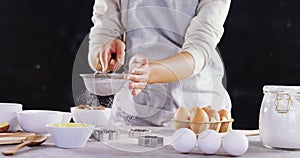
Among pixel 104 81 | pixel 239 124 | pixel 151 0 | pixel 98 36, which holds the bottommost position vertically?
pixel 239 124

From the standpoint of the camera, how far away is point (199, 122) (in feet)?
5.00

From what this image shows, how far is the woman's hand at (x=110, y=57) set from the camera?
175 centimetres

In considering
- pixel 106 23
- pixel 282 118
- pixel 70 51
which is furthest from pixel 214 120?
pixel 70 51

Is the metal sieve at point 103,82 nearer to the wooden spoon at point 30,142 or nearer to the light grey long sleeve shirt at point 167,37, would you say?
the wooden spoon at point 30,142

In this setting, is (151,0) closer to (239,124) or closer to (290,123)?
(290,123)

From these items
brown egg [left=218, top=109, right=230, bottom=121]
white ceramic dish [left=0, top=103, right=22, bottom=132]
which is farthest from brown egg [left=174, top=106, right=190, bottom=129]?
white ceramic dish [left=0, top=103, right=22, bottom=132]

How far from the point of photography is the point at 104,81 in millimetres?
1564

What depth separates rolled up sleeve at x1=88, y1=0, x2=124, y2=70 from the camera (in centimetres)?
211

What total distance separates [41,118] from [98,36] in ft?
2.21

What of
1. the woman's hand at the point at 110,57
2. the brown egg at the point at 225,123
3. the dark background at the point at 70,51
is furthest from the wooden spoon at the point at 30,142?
the dark background at the point at 70,51

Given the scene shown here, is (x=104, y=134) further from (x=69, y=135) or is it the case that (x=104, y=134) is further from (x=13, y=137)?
(x=13, y=137)

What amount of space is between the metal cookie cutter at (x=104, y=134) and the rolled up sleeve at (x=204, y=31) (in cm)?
56

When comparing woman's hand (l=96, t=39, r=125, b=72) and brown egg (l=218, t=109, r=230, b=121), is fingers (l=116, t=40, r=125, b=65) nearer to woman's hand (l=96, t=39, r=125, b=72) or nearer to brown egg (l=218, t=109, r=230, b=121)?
woman's hand (l=96, t=39, r=125, b=72)

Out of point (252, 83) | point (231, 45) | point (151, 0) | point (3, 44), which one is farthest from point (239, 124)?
point (3, 44)
